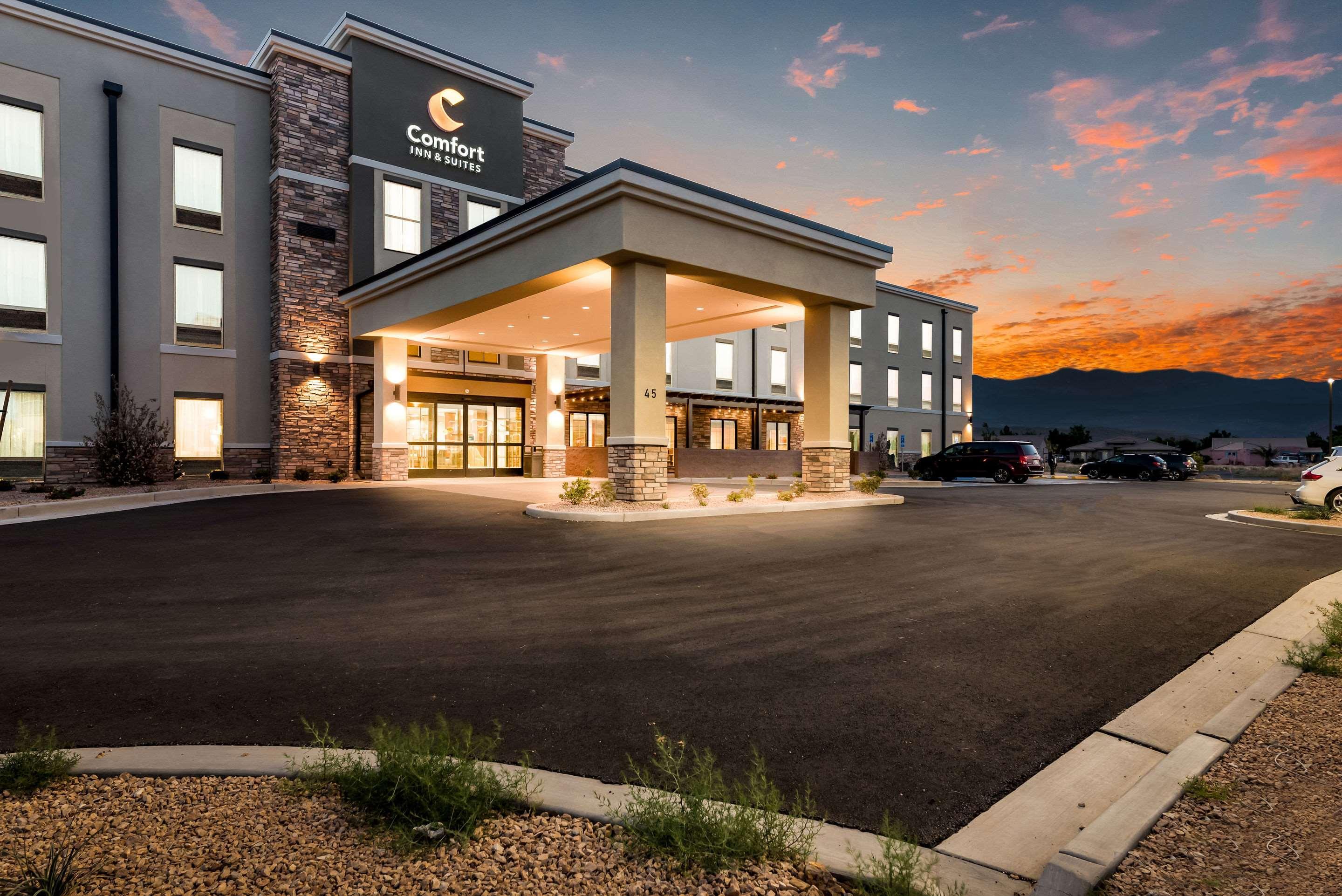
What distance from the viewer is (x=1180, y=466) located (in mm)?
34812

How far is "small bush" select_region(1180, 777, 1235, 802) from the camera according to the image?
9.99 ft

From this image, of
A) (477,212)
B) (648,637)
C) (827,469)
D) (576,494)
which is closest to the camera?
(648,637)

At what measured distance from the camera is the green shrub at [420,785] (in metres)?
2.73

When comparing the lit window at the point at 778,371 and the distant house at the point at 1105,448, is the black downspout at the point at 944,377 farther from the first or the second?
the distant house at the point at 1105,448

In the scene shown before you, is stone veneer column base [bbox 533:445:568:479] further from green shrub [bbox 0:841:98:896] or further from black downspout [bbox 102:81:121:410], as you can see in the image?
green shrub [bbox 0:841:98:896]

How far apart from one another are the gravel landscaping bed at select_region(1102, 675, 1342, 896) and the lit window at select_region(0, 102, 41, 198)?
90.8 feet

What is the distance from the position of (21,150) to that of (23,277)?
11.7 feet

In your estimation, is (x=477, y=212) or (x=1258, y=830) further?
(x=477, y=212)

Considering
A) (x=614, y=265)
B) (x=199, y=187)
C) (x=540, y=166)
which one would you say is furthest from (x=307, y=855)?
(x=540, y=166)

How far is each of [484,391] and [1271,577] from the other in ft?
78.1

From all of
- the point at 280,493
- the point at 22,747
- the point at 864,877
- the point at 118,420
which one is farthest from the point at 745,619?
the point at 118,420

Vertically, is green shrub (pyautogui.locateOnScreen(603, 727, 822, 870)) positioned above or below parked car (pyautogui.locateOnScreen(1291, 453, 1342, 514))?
below

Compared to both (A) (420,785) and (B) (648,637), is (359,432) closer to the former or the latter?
(B) (648,637)

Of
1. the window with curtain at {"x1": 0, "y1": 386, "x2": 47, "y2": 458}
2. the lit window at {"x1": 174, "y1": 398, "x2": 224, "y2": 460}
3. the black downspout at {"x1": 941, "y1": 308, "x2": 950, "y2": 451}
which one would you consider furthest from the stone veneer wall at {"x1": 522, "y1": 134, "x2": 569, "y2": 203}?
the black downspout at {"x1": 941, "y1": 308, "x2": 950, "y2": 451}
